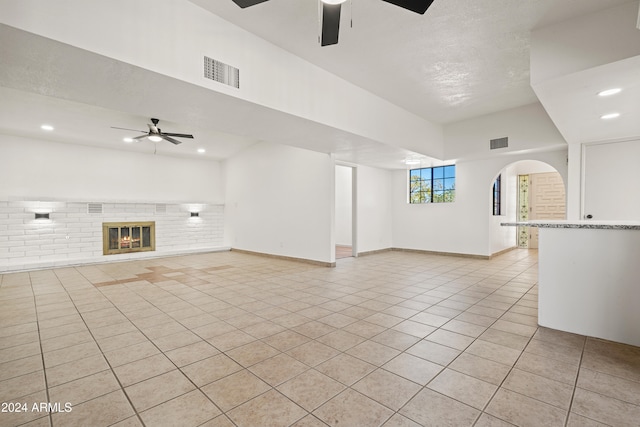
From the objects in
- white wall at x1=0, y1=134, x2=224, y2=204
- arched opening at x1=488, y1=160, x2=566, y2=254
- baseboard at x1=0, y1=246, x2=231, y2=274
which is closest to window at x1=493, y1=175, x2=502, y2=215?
arched opening at x1=488, y1=160, x2=566, y2=254

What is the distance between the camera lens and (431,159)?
6.79m

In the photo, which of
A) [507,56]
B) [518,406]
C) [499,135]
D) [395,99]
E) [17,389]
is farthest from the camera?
A: [499,135]

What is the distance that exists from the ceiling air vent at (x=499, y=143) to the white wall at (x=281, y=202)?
342 centimetres

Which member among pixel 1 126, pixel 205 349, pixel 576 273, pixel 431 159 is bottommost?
pixel 205 349

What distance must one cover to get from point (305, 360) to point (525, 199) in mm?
9311

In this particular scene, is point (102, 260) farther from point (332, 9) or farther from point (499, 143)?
point (499, 143)

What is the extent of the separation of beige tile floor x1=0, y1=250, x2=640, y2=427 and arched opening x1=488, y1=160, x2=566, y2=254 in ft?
13.7

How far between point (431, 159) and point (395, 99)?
223cm

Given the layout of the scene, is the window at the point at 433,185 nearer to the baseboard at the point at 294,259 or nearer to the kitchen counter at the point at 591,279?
the baseboard at the point at 294,259

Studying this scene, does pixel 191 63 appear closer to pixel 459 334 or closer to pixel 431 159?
pixel 459 334

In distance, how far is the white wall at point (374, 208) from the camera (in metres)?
7.71

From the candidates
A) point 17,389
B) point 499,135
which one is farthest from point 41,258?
point 499,135

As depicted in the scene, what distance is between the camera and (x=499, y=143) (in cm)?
604

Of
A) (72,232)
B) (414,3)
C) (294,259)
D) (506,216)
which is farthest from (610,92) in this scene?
(72,232)
